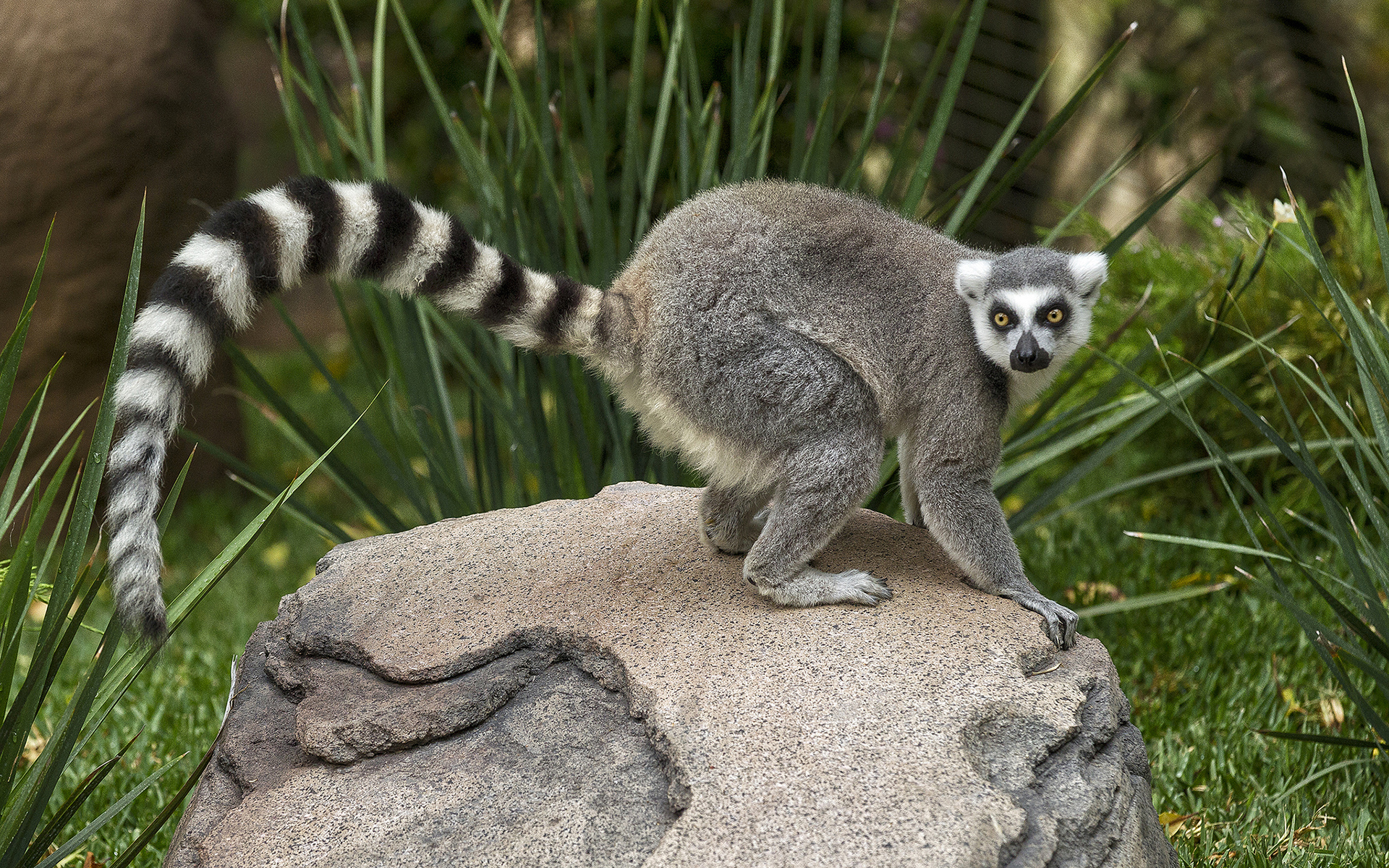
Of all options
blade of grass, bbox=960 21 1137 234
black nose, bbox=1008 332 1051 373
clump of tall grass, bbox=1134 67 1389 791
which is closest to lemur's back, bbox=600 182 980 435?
black nose, bbox=1008 332 1051 373

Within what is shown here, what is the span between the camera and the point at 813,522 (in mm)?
2842

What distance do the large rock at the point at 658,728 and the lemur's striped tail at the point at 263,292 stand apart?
1.85ft

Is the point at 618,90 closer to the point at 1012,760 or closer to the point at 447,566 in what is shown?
the point at 447,566

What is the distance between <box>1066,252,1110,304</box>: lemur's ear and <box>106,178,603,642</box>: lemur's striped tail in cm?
129

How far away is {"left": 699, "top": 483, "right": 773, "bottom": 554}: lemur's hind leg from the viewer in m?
3.10

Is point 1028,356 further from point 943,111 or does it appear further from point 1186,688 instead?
point 1186,688

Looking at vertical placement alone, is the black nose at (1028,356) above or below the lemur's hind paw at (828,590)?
above

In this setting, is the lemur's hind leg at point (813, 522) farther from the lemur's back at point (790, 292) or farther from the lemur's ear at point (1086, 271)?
the lemur's ear at point (1086, 271)

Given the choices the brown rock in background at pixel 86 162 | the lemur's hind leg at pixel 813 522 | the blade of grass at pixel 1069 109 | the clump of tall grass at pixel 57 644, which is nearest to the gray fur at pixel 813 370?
the lemur's hind leg at pixel 813 522

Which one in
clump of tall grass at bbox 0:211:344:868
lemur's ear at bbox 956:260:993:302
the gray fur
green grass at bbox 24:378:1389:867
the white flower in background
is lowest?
green grass at bbox 24:378:1389:867

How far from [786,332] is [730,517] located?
21.2 inches

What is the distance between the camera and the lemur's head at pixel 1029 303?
2953 millimetres

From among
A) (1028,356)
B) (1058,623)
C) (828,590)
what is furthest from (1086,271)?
(828,590)

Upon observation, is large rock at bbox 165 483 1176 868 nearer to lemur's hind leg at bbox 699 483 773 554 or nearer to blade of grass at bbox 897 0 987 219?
lemur's hind leg at bbox 699 483 773 554
